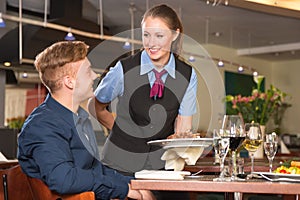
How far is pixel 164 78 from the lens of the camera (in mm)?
2391

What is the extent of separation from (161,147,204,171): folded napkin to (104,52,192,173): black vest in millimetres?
220

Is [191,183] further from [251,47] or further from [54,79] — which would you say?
[251,47]

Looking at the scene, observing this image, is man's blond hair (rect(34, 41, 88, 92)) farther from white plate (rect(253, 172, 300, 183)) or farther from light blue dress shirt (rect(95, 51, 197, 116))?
white plate (rect(253, 172, 300, 183))

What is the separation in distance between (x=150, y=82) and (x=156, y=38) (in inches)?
8.3

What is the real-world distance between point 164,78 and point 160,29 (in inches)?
8.7

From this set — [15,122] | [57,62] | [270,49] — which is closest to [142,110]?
[57,62]

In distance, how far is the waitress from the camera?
2.34 m

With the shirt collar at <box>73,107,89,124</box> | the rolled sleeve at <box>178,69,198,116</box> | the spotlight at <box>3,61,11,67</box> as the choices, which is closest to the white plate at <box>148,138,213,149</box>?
the shirt collar at <box>73,107,89,124</box>

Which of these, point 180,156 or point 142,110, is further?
point 142,110

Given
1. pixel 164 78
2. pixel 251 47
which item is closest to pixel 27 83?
pixel 251 47

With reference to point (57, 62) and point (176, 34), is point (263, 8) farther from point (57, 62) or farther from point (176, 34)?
point (57, 62)

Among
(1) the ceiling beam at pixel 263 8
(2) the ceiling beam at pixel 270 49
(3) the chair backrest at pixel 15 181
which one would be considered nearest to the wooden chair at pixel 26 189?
(3) the chair backrest at pixel 15 181

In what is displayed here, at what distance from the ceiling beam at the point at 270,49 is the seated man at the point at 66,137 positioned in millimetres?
8914

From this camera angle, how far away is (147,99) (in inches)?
93.6
